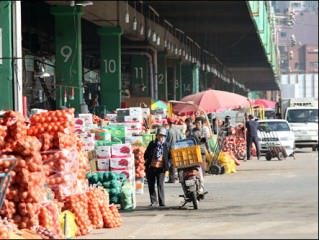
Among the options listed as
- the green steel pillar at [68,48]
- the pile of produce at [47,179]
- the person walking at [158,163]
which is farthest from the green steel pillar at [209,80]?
the pile of produce at [47,179]

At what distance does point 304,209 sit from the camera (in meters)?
17.8

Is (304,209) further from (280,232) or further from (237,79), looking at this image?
(237,79)

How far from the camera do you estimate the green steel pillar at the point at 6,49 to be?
20.6 meters

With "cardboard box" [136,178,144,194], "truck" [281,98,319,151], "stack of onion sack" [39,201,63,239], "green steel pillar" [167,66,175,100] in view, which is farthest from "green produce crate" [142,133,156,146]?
"green steel pillar" [167,66,175,100]

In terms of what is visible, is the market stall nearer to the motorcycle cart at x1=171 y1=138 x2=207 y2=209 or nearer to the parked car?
the motorcycle cart at x1=171 y1=138 x2=207 y2=209

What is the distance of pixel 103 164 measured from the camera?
2028 cm

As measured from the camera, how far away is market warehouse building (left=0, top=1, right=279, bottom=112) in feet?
114

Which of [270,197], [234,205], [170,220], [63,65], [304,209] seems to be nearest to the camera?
[170,220]

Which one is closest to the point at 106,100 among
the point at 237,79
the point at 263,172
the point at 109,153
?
the point at 263,172

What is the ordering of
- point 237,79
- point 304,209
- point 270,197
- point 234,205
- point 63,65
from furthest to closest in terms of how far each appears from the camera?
point 237,79 → point 63,65 → point 270,197 → point 234,205 → point 304,209

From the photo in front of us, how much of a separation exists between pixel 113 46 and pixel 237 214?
2700 centimetres

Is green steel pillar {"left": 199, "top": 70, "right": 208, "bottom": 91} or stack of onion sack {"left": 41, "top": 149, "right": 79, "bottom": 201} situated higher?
green steel pillar {"left": 199, "top": 70, "right": 208, "bottom": 91}

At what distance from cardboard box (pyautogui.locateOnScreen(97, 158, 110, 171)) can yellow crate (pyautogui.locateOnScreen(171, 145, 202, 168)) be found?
1789 millimetres

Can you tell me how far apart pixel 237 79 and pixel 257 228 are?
4414 inches
